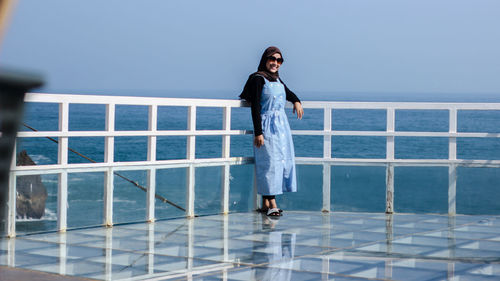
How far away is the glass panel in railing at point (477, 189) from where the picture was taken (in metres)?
7.64

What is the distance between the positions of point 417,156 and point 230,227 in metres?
42.8

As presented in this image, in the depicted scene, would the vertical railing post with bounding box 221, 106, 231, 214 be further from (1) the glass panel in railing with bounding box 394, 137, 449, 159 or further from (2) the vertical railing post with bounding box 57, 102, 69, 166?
(1) the glass panel in railing with bounding box 394, 137, 449, 159

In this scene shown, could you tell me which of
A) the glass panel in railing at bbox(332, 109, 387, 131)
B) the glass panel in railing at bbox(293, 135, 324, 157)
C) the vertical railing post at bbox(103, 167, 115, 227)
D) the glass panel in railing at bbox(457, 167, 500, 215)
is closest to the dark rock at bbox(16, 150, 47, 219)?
the vertical railing post at bbox(103, 167, 115, 227)

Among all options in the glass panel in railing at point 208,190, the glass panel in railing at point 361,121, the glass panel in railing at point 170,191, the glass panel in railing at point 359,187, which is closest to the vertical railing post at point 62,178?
the glass panel in railing at point 170,191

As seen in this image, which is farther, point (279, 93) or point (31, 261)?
point (279, 93)

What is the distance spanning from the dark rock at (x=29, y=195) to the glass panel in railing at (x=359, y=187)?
323 centimetres

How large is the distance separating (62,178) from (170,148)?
43283mm

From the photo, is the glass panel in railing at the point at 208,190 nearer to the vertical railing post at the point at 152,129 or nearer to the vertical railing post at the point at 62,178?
the vertical railing post at the point at 152,129

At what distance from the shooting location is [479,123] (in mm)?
65688

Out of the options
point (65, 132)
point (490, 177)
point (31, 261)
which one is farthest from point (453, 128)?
point (31, 261)

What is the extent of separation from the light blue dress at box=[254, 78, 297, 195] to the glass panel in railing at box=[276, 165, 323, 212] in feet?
1.15

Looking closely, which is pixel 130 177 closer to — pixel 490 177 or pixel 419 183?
pixel 419 183

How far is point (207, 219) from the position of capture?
282 inches

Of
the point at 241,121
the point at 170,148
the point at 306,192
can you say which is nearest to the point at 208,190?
the point at 306,192
